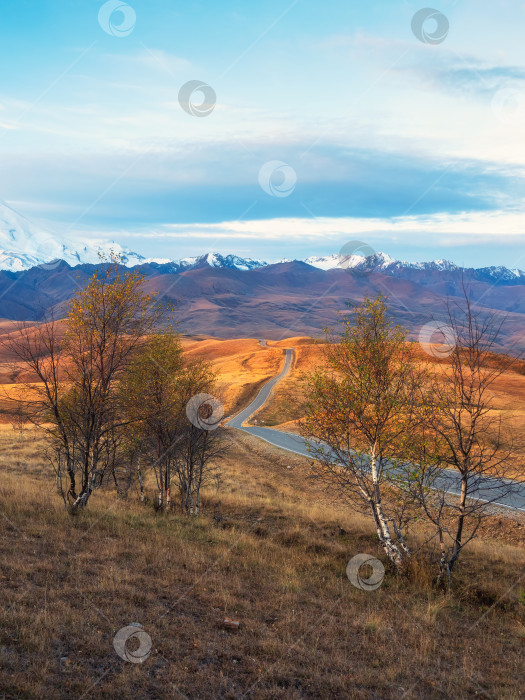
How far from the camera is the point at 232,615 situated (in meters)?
8.77

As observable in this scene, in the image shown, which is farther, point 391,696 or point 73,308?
point 73,308

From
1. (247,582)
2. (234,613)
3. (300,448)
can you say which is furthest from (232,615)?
(300,448)

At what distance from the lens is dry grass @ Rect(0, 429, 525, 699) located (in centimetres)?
646

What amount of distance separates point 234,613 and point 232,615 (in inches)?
5.0

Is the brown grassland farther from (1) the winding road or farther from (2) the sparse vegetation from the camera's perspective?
(1) the winding road

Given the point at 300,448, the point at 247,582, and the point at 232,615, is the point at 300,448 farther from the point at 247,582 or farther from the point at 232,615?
the point at 232,615

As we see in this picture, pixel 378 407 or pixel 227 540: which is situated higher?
pixel 378 407

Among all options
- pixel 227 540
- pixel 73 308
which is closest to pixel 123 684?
pixel 227 540

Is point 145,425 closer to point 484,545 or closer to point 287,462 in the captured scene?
point 484,545

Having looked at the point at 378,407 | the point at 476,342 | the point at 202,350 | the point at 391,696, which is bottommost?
the point at 202,350

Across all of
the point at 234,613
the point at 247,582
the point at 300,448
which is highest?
the point at 234,613

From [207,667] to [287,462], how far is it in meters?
29.8

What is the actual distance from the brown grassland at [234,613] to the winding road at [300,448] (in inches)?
139

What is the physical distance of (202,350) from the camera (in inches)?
5871
